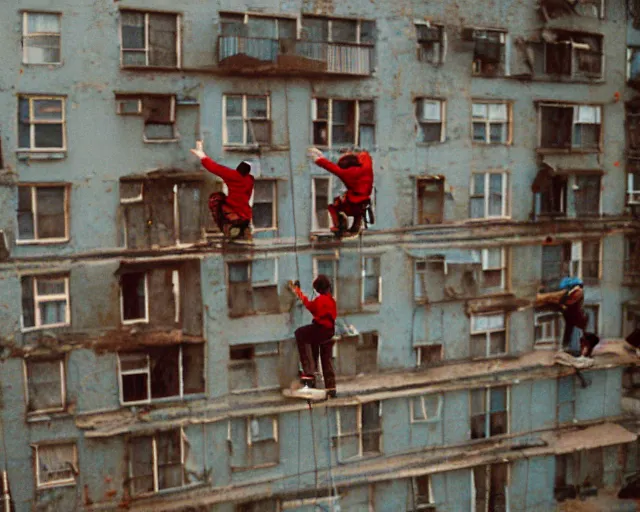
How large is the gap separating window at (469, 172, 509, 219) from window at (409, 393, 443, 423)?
3.19 meters

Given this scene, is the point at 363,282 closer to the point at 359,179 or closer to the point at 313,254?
the point at 313,254

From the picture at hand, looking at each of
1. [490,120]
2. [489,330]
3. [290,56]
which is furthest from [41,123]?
[489,330]

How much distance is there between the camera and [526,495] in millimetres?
14695

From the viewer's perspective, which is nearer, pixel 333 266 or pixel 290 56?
pixel 290 56

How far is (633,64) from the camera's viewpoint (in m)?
14.8

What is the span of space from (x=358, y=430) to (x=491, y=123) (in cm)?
570

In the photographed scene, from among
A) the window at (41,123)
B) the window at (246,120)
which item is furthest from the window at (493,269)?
the window at (41,123)

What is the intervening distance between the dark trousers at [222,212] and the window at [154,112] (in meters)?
1.22

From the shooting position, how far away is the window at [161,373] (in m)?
12.5

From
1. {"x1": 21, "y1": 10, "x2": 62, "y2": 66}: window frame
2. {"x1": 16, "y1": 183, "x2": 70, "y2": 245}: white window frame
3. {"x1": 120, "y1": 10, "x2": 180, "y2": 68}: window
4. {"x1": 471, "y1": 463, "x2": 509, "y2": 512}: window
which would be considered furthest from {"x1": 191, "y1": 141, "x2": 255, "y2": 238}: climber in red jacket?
{"x1": 471, "y1": 463, "x2": 509, "y2": 512}: window

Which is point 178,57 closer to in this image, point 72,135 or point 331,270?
point 72,135

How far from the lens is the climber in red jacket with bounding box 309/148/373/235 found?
38.6ft

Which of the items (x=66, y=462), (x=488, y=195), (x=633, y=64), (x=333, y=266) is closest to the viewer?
(x=66, y=462)

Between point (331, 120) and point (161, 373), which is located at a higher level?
point (331, 120)
